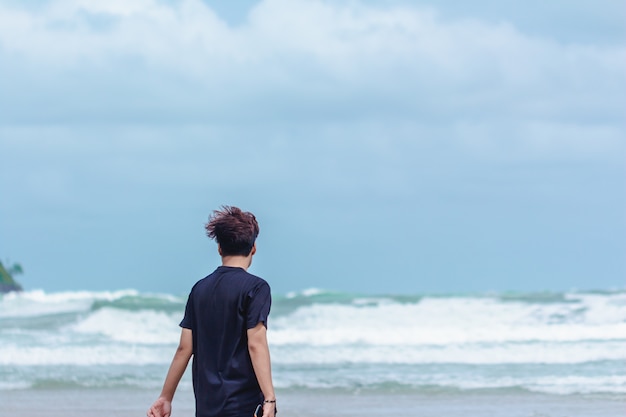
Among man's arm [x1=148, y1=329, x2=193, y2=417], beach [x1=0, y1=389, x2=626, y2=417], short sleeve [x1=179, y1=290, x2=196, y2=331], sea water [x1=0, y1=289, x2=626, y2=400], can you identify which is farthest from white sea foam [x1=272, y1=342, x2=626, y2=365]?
short sleeve [x1=179, y1=290, x2=196, y2=331]

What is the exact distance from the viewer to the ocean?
1238 centimetres

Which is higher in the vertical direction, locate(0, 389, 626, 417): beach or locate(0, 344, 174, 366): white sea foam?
locate(0, 344, 174, 366): white sea foam

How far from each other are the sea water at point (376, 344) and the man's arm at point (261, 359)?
8.45m

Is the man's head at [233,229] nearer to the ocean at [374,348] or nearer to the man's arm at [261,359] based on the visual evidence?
the man's arm at [261,359]

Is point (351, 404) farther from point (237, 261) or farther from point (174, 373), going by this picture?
point (237, 261)

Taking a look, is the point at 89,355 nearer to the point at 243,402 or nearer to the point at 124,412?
the point at 124,412

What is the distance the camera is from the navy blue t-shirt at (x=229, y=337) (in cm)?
373

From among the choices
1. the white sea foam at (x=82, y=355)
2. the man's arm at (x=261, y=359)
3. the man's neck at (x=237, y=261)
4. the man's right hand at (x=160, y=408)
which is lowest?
the man's right hand at (x=160, y=408)

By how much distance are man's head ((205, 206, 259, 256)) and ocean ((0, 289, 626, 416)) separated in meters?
6.62

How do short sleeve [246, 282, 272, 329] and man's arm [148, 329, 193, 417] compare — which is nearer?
short sleeve [246, 282, 272, 329]

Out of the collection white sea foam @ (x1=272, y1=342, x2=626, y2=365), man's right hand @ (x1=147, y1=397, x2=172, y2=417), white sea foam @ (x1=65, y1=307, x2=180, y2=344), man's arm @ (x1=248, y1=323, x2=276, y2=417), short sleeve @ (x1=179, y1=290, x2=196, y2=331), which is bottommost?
man's right hand @ (x1=147, y1=397, x2=172, y2=417)

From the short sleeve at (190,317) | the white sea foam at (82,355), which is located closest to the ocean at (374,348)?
the white sea foam at (82,355)

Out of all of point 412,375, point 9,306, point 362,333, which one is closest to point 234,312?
point 412,375

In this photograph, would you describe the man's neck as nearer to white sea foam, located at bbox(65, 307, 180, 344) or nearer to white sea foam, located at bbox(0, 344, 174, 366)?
white sea foam, located at bbox(0, 344, 174, 366)
